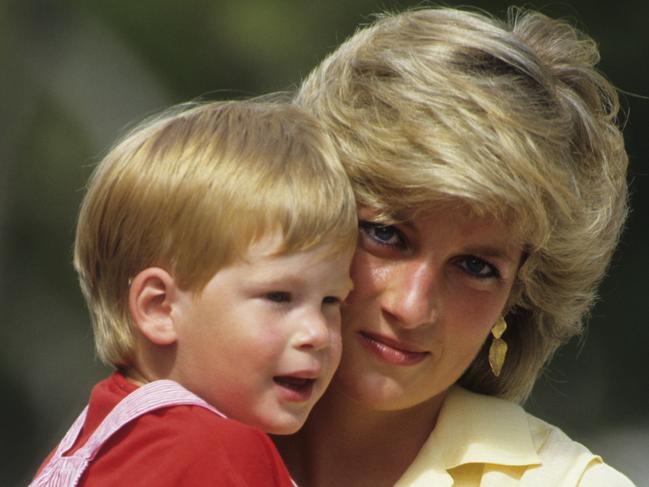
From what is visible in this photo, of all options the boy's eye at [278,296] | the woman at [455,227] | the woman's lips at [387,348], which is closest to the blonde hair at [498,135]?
the woman at [455,227]

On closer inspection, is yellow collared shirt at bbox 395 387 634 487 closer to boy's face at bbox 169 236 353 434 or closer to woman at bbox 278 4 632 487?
woman at bbox 278 4 632 487

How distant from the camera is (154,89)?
8234 mm

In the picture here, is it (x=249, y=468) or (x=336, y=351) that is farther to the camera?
(x=336, y=351)

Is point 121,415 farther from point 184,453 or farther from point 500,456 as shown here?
point 500,456

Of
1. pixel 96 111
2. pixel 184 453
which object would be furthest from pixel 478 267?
pixel 96 111

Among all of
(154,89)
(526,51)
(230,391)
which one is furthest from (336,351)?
(154,89)

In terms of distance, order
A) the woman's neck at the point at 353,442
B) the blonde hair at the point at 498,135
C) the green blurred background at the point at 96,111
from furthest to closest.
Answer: the green blurred background at the point at 96,111, the woman's neck at the point at 353,442, the blonde hair at the point at 498,135

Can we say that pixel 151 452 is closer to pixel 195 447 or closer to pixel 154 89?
pixel 195 447

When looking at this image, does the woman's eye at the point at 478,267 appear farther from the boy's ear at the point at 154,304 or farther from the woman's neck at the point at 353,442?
the boy's ear at the point at 154,304

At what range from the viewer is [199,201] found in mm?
2863

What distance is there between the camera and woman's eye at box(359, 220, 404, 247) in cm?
322

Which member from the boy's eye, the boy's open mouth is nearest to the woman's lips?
the boy's open mouth

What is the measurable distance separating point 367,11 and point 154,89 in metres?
1.18

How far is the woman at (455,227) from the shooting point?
3.21 metres
